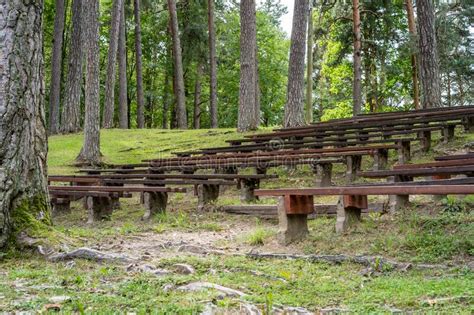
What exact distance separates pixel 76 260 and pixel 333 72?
102 feet

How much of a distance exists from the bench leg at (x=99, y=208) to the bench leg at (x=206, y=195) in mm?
1736

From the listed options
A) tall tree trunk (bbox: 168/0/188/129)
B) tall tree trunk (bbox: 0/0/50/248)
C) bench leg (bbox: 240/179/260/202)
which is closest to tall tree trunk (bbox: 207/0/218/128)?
tall tree trunk (bbox: 168/0/188/129)

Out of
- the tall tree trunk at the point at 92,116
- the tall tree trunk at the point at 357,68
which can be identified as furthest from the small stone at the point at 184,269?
the tall tree trunk at the point at 357,68

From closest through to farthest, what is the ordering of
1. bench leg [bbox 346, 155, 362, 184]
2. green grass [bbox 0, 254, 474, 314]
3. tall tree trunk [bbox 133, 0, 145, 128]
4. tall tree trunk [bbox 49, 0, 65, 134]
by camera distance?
green grass [bbox 0, 254, 474, 314], bench leg [bbox 346, 155, 362, 184], tall tree trunk [bbox 49, 0, 65, 134], tall tree trunk [bbox 133, 0, 145, 128]

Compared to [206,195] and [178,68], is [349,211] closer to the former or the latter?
[206,195]

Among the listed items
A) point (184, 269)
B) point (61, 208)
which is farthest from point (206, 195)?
point (184, 269)

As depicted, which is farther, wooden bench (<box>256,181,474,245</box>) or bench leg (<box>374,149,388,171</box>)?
bench leg (<box>374,149,388,171</box>)

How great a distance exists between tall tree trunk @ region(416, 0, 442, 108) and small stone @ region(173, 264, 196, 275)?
12.9 metres

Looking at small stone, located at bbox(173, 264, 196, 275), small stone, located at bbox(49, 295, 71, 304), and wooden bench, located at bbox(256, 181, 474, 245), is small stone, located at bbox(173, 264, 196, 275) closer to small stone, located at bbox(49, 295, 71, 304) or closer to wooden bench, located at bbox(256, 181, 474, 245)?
small stone, located at bbox(49, 295, 71, 304)

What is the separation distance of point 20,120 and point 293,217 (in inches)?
129

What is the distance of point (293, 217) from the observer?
233 inches

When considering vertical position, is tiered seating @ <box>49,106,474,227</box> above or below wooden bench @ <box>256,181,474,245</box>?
above

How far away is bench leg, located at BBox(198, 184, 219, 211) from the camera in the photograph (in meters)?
9.23

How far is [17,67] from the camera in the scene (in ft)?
17.3
